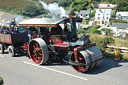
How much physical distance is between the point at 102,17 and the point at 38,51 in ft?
205

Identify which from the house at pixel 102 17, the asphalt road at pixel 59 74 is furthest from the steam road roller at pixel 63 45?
the house at pixel 102 17

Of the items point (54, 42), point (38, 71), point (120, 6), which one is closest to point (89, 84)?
point (38, 71)

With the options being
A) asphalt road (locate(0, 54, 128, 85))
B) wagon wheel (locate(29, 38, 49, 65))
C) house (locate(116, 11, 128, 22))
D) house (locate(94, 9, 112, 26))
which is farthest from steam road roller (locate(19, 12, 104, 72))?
house (locate(116, 11, 128, 22))

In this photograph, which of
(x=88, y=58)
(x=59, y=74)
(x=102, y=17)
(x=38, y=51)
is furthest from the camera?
(x=102, y=17)

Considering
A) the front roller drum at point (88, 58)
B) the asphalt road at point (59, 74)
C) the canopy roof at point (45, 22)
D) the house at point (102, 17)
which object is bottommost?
the asphalt road at point (59, 74)

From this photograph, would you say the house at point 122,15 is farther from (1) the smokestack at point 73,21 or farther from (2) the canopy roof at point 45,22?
(2) the canopy roof at point 45,22

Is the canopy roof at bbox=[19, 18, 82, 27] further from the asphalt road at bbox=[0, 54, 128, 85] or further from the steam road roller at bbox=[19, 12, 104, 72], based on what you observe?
the asphalt road at bbox=[0, 54, 128, 85]

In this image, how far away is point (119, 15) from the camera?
2633 inches

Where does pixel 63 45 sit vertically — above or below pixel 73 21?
below

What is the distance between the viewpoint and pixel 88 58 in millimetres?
6383

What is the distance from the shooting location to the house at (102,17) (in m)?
63.5

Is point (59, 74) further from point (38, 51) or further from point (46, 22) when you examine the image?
point (46, 22)

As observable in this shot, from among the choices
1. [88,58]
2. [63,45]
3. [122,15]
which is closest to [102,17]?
[122,15]

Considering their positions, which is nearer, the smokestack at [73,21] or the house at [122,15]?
the smokestack at [73,21]
